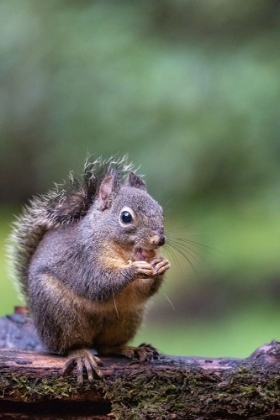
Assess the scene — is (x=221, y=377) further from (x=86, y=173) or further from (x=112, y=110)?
(x=112, y=110)

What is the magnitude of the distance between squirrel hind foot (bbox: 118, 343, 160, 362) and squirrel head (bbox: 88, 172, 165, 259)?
1.08ft

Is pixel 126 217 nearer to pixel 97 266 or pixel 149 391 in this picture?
pixel 97 266

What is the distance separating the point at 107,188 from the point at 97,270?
11.9 inches

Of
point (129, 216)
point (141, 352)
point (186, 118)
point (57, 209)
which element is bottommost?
point (141, 352)


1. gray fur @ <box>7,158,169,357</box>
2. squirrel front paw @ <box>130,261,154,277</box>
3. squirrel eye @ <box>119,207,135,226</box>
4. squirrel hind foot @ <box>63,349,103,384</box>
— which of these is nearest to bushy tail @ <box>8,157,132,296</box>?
gray fur @ <box>7,158,169,357</box>

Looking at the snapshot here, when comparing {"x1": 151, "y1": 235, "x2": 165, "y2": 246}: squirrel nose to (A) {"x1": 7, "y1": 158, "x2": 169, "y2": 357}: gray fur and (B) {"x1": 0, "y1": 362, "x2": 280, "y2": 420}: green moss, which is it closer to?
(A) {"x1": 7, "y1": 158, "x2": 169, "y2": 357}: gray fur

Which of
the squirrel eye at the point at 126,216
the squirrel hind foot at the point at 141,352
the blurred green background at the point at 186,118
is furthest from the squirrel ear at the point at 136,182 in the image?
the blurred green background at the point at 186,118

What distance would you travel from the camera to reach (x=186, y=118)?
5.09 meters

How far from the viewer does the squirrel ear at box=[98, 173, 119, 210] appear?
8.47 ft

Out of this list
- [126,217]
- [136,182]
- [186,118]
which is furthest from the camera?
[186,118]

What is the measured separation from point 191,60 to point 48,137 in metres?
1.34

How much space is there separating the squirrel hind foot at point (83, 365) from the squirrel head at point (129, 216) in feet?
1.17

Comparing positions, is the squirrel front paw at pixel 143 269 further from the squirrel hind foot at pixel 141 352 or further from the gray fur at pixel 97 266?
the squirrel hind foot at pixel 141 352

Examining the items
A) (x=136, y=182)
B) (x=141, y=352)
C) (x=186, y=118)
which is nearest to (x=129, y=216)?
(x=136, y=182)
